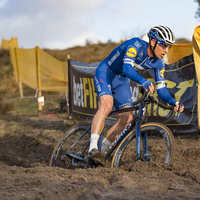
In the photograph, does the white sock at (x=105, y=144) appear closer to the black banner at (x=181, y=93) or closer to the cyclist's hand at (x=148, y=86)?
the cyclist's hand at (x=148, y=86)

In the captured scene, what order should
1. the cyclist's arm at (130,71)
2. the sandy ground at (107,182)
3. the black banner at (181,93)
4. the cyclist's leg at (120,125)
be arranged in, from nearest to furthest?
the sandy ground at (107,182), the cyclist's arm at (130,71), the cyclist's leg at (120,125), the black banner at (181,93)

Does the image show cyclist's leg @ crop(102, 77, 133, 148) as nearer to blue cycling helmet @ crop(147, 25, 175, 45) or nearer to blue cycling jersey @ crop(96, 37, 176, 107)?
blue cycling jersey @ crop(96, 37, 176, 107)

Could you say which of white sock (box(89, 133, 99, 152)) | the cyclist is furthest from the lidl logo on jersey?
white sock (box(89, 133, 99, 152))

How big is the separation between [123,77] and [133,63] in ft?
1.89

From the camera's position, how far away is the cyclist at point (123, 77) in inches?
163

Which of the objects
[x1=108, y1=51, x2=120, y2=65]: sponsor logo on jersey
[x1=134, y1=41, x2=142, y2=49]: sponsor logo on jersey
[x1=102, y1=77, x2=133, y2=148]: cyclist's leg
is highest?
[x1=134, y1=41, x2=142, y2=49]: sponsor logo on jersey

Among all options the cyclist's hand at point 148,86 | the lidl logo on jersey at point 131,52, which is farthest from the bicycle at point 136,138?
the lidl logo on jersey at point 131,52

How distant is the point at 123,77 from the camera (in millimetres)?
4848

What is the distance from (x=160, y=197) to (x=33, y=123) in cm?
778

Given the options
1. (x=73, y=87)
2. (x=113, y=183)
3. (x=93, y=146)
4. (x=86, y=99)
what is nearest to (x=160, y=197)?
(x=113, y=183)

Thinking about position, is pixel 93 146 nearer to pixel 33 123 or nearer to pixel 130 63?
pixel 130 63

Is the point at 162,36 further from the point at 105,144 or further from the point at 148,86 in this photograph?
the point at 105,144

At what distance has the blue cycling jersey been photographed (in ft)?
13.9

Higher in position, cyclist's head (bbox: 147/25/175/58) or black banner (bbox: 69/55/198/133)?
cyclist's head (bbox: 147/25/175/58)
